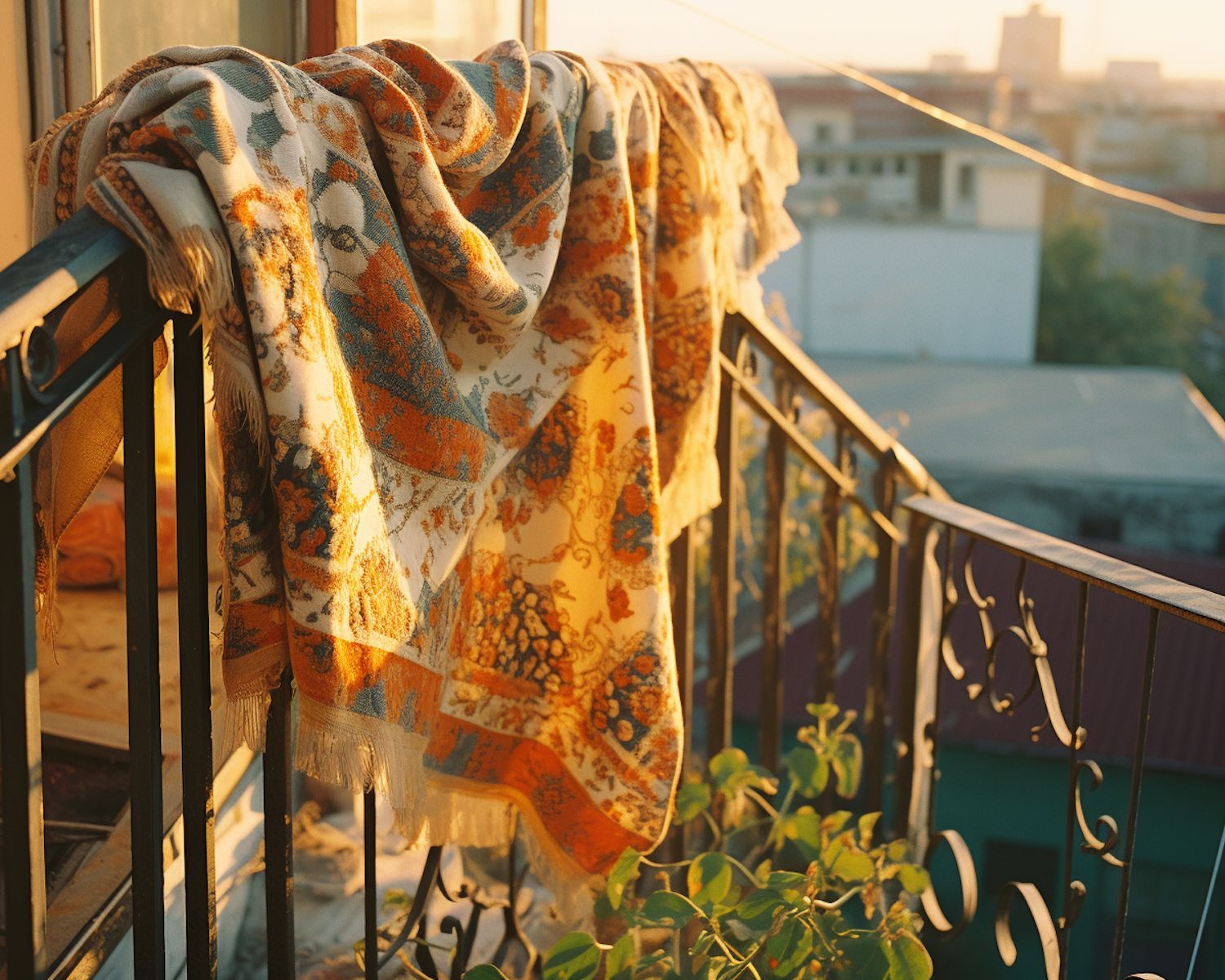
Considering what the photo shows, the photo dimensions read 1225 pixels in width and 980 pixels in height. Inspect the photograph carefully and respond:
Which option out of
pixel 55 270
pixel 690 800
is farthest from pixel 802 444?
pixel 55 270

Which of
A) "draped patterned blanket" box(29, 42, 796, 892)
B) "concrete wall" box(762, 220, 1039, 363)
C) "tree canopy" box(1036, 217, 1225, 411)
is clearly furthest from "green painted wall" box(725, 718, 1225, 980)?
"tree canopy" box(1036, 217, 1225, 411)

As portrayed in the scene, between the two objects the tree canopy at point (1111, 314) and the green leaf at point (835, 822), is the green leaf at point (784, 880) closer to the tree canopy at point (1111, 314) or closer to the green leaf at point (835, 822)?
the green leaf at point (835, 822)

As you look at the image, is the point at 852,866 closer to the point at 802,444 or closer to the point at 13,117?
the point at 802,444

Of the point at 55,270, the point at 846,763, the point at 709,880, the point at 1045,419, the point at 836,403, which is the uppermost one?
the point at 55,270

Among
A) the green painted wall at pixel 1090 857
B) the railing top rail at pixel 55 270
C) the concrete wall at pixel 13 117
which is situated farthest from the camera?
the green painted wall at pixel 1090 857

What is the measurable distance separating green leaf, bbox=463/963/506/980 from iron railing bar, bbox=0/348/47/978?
59cm

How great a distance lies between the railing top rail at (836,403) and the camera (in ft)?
5.90

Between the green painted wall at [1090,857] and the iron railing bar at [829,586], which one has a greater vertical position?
the iron railing bar at [829,586]

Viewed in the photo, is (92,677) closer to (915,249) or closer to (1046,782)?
(1046,782)

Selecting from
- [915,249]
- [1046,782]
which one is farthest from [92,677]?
[915,249]

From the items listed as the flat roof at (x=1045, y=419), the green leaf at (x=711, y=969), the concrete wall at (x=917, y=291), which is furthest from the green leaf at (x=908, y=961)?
the concrete wall at (x=917, y=291)

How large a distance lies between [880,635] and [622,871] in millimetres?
866

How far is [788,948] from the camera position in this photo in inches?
52.6

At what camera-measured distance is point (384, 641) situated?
39.6 inches
